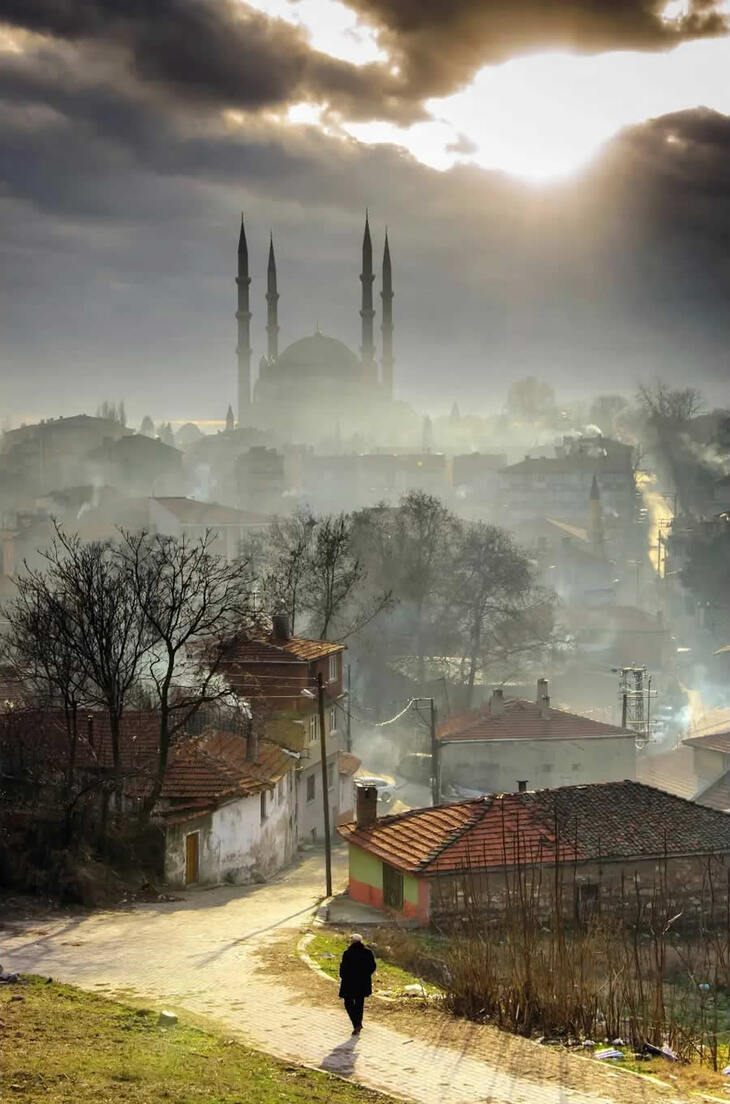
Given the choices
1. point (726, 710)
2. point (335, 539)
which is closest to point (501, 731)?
point (335, 539)

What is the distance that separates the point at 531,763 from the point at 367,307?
8463 centimetres

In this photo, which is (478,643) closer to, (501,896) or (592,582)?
(592,582)

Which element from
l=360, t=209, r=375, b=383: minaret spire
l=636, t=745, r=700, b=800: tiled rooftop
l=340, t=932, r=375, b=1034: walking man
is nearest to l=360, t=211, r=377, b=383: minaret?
l=360, t=209, r=375, b=383: minaret spire

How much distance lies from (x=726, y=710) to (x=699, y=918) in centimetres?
3731

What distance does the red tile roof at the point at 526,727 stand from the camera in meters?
36.3

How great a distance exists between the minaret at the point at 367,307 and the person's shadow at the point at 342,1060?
106734 millimetres

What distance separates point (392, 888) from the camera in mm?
19234

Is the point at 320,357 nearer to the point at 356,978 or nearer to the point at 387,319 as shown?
the point at 387,319

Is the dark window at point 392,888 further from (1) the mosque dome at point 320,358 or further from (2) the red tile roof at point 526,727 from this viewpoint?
(1) the mosque dome at point 320,358

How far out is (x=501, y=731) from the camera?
119 feet

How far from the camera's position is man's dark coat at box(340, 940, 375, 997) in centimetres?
1145

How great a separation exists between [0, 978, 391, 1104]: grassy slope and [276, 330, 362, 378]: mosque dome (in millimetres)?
112327

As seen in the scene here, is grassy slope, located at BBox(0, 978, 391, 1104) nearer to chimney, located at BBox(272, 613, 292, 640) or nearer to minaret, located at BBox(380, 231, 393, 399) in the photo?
chimney, located at BBox(272, 613, 292, 640)

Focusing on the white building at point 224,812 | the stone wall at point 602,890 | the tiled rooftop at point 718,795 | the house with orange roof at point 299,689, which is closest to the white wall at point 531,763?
the tiled rooftop at point 718,795
